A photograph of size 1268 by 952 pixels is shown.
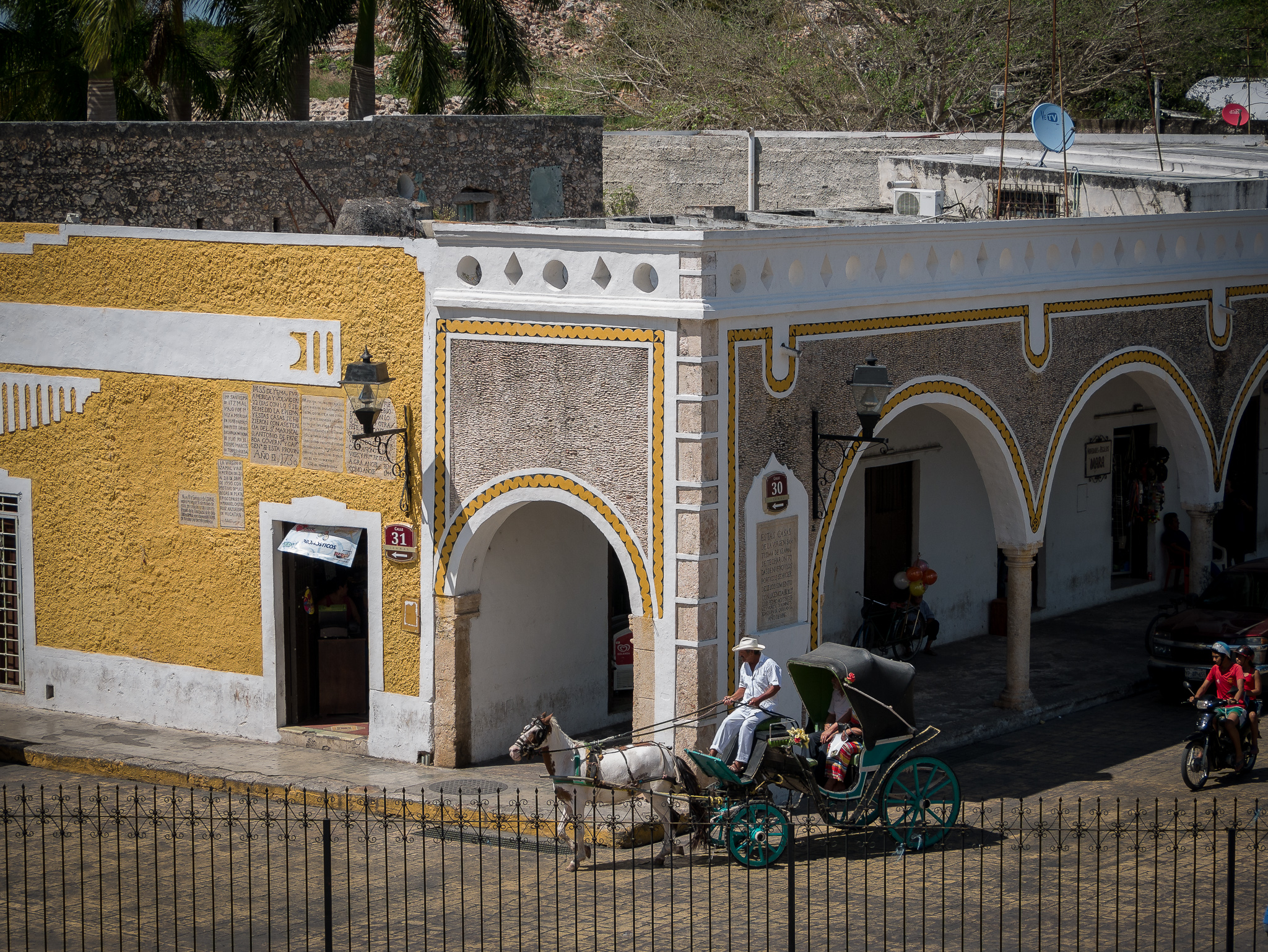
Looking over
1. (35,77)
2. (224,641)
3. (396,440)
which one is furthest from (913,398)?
(35,77)

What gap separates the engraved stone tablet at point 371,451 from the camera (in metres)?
14.0

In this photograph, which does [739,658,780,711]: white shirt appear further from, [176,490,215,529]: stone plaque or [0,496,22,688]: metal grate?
[0,496,22,688]: metal grate

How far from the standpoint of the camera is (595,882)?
10.7 metres

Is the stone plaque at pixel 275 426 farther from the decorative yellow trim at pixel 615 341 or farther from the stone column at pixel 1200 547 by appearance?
the stone column at pixel 1200 547

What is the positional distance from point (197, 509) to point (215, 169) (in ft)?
18.2

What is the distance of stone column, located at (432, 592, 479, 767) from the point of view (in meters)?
13.9

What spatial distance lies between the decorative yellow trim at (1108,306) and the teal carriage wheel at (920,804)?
444cm

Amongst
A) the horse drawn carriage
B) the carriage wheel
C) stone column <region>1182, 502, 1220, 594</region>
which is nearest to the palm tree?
stone column <region>1182, 502, 1220, 594</region>

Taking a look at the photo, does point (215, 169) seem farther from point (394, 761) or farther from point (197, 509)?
point (394, 761)

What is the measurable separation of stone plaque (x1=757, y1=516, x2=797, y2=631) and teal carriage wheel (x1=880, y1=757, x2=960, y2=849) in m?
1.57

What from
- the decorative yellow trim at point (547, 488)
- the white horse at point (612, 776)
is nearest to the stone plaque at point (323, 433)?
the decorative yellow trim at point (547, 488)

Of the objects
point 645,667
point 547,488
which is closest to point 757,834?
point 645,667

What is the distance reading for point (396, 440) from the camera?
13930 mm

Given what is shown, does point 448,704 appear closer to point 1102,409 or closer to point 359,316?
point 359,316
